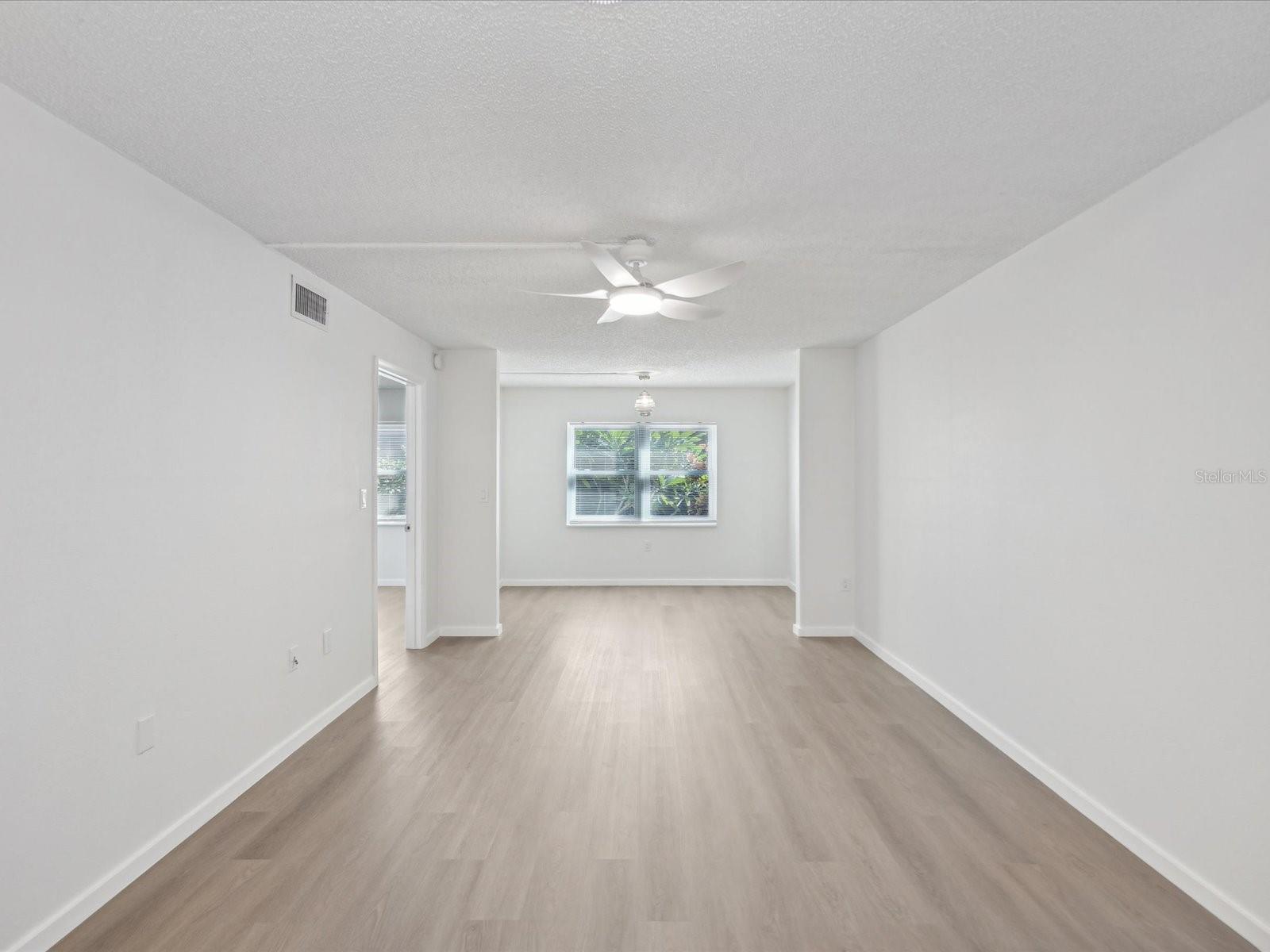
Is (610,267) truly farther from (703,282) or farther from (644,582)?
(644,582)

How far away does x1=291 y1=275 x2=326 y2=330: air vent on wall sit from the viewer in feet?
10.6

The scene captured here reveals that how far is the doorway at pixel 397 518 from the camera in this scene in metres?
4.85

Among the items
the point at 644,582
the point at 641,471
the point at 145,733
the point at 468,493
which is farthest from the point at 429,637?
the point at 641,471

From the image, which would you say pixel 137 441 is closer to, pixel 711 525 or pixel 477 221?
pixel 477 221

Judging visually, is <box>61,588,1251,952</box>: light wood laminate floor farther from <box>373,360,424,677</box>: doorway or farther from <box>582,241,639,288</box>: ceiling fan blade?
<box>582,241,639,288</box>: ceiling fan blade

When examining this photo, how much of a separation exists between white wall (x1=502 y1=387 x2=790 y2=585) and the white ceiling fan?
4.83 meters

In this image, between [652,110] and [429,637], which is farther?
[429,637]

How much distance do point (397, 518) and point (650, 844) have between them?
671 cm

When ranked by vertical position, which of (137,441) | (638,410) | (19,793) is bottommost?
(19,793)

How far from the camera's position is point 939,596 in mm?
3893

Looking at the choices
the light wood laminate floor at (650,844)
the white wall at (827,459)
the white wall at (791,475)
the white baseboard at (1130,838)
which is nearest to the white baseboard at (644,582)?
the white wall at (791,475)

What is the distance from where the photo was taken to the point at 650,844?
2395mm

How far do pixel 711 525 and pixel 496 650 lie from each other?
3562 millimetres

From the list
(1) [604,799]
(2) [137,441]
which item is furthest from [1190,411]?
(2) [137,441]
